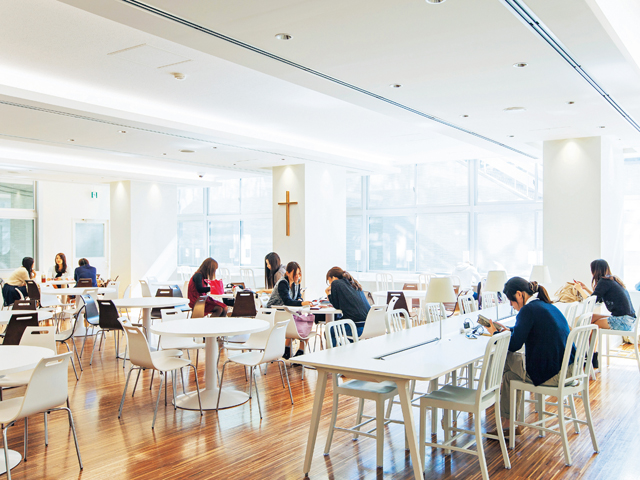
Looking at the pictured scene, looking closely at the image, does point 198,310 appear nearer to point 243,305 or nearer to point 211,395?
point 243,305

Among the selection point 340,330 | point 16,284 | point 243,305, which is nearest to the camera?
point 340,330

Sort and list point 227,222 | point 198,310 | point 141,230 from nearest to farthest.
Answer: point 198,310 → point 141,230 → point 227,222

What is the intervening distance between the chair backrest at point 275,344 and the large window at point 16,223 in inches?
448

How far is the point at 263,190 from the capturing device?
15125 mm

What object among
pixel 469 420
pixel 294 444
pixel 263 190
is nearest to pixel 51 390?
pixel 294 444

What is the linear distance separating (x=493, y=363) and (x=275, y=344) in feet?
7.24

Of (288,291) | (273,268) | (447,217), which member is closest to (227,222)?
(447,217)

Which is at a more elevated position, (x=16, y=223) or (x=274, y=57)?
(x=274, y=57)

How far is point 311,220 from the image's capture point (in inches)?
420

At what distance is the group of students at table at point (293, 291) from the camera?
614 cm

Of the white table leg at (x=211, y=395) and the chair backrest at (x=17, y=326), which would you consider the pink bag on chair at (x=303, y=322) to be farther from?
the chair backrest at (x=17, y=326)

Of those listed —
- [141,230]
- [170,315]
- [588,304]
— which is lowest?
[170,315]

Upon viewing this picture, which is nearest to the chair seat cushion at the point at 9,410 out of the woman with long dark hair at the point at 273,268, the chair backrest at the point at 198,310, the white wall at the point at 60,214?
the chair backrest at the point at 198,310

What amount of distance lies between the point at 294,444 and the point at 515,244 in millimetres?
8514
